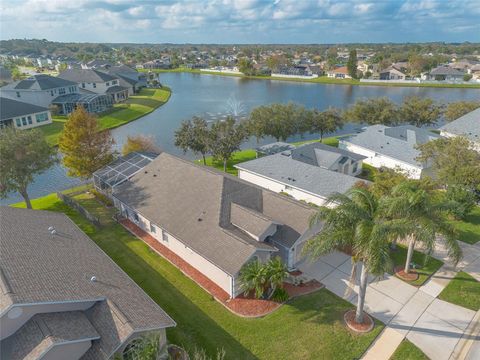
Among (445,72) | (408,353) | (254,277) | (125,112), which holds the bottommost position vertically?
(408,353)

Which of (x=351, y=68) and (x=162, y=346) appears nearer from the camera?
(x=162, y=346)

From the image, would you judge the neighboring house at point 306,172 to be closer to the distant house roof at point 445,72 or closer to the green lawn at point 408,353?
the green lawn at point 408,353

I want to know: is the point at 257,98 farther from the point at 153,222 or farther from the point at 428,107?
the point at 153,222

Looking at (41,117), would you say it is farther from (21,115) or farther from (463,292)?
(463,292)

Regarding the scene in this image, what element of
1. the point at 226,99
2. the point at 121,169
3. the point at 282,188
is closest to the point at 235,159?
the point at 282,188

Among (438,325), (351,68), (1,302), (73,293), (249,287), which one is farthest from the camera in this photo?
(351,68)

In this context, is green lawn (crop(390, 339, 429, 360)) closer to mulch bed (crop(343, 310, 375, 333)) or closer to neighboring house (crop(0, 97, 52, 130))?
mulch bed (crop(343, 310, 375, 333))

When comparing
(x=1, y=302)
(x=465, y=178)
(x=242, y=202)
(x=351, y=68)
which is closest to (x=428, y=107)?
(x=465, y=178)
